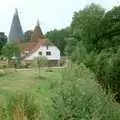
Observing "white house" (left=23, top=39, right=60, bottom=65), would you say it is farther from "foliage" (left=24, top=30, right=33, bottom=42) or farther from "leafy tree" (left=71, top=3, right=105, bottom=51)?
"leafy tree" (left=71, top=3, right=105, bottom=51)

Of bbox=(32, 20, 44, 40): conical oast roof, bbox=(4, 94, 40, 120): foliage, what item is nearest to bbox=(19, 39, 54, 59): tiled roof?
bbox=(32, 20, 44, 40): conical oast roof

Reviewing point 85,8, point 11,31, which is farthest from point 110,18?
point 11,31

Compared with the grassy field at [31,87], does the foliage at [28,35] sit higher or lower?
higher

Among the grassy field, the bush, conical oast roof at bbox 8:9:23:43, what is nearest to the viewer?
the bush

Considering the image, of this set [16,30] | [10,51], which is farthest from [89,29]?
[16,30]

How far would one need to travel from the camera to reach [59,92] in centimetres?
1119

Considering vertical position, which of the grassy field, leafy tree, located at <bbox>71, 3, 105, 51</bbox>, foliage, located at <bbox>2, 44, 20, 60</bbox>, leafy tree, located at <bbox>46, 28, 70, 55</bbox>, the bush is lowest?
the grassy field

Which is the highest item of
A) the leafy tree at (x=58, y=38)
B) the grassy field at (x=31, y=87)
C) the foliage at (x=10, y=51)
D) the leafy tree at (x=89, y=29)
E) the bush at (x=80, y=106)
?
the leafy tree at (x=58, y=38)

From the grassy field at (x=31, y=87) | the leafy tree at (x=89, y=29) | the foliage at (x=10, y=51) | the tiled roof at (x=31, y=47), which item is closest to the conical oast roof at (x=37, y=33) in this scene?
the tiled roof at (x=31, y=47)

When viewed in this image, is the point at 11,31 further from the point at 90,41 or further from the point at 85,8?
the point at 90,41

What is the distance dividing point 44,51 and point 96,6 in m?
44.3

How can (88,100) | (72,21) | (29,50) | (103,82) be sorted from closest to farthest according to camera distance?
(88,100) < (103,82) < (72,21) < (29,50)

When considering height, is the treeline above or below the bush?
above

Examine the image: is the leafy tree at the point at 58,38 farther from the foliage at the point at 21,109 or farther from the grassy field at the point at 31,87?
the foliage at the point at 21,109
